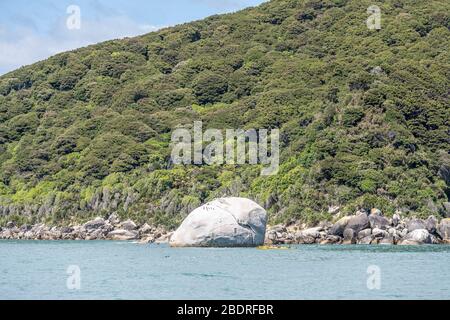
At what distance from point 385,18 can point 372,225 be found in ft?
302

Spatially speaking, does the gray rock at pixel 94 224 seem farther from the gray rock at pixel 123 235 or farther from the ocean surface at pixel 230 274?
the ocean surface at pixel 230 274

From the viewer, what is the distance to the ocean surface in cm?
3503

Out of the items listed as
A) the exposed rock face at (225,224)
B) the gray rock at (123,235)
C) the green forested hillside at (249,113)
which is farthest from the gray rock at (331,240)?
the gray rock at (123,235)

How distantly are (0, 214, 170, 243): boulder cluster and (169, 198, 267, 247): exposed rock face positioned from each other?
2110cm

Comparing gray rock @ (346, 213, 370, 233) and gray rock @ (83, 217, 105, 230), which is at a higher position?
gray rock @ (346, 213, 370, 233)

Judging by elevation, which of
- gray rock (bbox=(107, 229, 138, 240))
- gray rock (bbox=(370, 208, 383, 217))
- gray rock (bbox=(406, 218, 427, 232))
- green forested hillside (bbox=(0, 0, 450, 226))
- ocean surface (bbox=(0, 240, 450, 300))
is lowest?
gray rock (bbox=(107, 229, 138, 240))

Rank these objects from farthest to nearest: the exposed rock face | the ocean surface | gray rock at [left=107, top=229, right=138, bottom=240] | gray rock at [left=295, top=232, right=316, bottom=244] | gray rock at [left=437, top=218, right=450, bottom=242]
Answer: gray rock at [left=107, top=229, right=138, bottom=240]
gray rock at [left=295, top=232, right=316, bottom=244]
gray rock at [left=437, top=218, right=450, bottom=242]
the exposed rock face
the ocean surface

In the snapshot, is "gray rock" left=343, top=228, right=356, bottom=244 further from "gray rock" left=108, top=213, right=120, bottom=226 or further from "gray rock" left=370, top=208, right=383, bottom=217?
"gray rock" left=108, top=213, right=120, bottom=226

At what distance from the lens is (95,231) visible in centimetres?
9306

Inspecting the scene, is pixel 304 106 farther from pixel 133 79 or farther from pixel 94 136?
pixel 133 79

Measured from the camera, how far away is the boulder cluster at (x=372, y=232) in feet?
234

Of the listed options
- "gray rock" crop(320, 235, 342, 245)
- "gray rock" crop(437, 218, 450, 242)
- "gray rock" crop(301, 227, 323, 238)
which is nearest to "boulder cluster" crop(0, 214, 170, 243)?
"gray rock" crop(301, 227, 323, 238)

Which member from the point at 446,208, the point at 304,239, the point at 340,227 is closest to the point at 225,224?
the point at 304,239

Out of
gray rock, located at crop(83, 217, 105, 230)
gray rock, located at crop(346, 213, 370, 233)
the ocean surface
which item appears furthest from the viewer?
gray rock, located at crop(83, 217, 105, 230)
